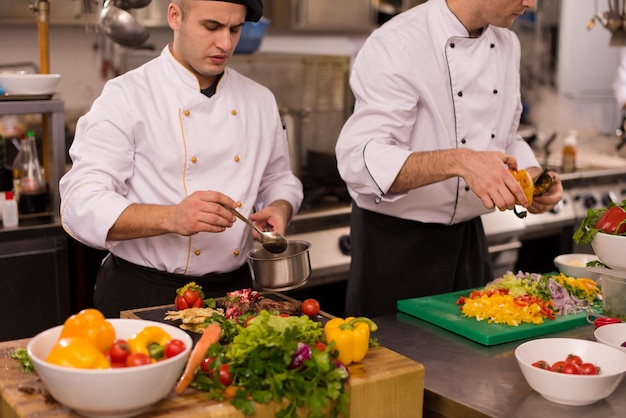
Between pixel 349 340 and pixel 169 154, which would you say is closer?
pixel 349 340

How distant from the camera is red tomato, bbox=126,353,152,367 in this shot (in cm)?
144

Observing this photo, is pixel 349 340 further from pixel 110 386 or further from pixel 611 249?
pixel 611 249

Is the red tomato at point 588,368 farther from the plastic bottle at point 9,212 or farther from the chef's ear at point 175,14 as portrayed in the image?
the plastic bottle at point 9,212

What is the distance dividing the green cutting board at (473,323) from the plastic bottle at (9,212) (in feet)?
5.07

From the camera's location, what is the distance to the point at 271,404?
1.57 metres

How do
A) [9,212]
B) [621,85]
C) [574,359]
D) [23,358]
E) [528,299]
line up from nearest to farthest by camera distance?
1. [23,358]
2. [574,359]
3. [528,299]
4. [9,212]
5. [621,85]

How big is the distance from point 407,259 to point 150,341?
1454 millimetres

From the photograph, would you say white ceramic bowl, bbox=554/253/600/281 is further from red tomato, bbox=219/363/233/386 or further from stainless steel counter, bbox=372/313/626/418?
red tomato, bbox=219/363/233/386

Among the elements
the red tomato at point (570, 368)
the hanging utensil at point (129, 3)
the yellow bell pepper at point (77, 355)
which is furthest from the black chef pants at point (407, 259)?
the yellow bell pepper at point (77, 355)

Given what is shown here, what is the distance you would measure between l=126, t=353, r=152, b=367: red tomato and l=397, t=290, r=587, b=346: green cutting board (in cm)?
99

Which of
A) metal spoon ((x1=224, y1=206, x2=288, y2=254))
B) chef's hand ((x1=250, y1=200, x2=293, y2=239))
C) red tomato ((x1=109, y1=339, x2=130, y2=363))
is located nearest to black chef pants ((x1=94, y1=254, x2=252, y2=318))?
chef's hand ((x1=250, y1=200, x2=293, y2=239))

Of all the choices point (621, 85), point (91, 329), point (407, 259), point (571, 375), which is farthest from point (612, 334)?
point (621, 85)

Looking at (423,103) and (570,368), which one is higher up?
(423,103)

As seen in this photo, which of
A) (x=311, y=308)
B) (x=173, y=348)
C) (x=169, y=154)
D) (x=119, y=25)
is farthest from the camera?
(x=119, y=25)
